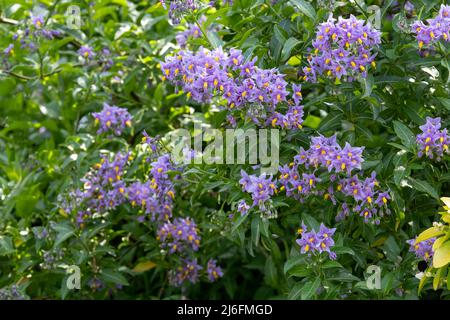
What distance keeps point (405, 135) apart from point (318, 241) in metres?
0.46

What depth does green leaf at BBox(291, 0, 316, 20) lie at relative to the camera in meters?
2.68

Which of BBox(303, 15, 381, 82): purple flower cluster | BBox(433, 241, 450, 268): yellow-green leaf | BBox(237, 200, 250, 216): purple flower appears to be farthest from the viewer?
BBox(237, 200, 250, 216): purple flower

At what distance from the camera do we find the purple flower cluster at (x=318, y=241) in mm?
2570

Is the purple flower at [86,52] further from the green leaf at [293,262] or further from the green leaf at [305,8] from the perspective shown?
the green leaf at [293,262]

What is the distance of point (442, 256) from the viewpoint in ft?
7.57

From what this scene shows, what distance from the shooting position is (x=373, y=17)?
269cm

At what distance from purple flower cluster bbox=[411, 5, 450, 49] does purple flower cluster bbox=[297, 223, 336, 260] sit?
26.7 inches

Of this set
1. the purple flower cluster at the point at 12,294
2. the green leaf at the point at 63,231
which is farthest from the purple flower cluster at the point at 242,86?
the purple flower cluster at the point at 12,294

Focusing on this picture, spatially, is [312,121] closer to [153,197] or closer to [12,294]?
[153,197]

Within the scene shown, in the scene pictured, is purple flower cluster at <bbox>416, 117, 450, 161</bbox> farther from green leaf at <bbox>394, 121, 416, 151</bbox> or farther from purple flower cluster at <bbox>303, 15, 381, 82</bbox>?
purple flower cluster at <bbox>303, 15, 381, 82</bbox>

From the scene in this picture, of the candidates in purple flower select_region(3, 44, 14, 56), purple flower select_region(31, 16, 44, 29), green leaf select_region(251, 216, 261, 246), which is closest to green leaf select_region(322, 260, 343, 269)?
green leaf select_region(251, 216, 261, 246)

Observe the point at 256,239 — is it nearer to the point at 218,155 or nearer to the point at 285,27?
the point at 218,155

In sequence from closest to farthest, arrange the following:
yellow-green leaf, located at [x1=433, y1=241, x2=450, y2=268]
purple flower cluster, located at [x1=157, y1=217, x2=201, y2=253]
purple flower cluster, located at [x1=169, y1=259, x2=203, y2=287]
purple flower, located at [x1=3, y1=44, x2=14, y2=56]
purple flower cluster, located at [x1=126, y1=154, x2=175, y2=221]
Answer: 1. yellow-green leaf, located at [x1=433, y1=241, x2=450, y2=268]
2. purple flower cluster, located at [x1=126, y1=154, x2=175, y2=221]
3. purple flower cluster, located at [x1=157, y1=217, x2=201, y2=253]
4. purple flower cluster, located at [x1=169, y1=259, x2=203, y2=287]
5. purple flower, located at [x1=3, y1=44, x2=14, y2=56]

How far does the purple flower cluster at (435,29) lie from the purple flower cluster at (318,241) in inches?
26.7
